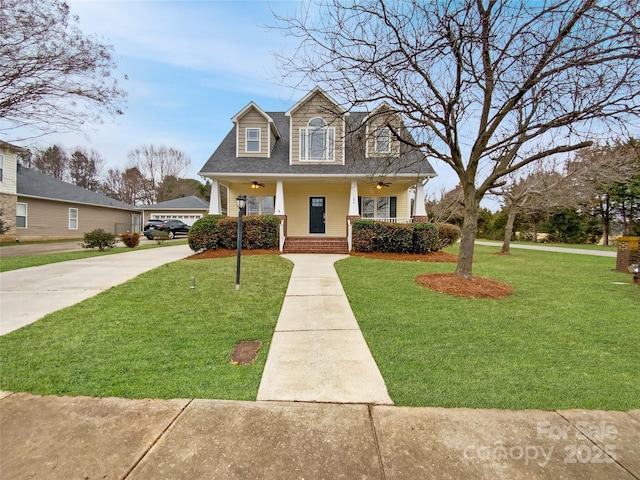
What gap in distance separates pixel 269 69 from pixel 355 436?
6275 mm

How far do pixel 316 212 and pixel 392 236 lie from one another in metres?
4.92

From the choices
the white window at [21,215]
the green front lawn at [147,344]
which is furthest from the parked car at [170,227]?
the green front lawn at [147,344]

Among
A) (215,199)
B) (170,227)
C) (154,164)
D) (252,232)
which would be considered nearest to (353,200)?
(252,232)

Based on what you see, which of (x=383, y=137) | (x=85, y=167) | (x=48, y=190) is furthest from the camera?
(x=85, y=167)

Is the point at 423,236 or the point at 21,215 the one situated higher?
the point at 21,215

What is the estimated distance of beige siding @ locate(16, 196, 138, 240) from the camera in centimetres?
1908

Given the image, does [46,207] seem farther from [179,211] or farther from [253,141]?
[253,141]

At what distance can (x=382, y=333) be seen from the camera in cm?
381

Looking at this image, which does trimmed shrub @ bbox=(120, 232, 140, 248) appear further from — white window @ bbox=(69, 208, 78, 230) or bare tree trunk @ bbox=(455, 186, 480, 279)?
bare tree trunk @ bbox=(455, 186, 480, 279)

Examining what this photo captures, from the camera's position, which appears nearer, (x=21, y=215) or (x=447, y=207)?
(x=21, y=215)

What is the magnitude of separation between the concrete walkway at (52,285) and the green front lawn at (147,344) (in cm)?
42

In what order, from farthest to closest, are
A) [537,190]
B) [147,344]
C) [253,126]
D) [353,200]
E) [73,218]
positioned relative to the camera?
[73,218] → [537,190] → [253,126] → [353,200] → [147,344]

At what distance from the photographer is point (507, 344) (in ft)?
11.5

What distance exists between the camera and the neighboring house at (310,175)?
1194 centimetres
